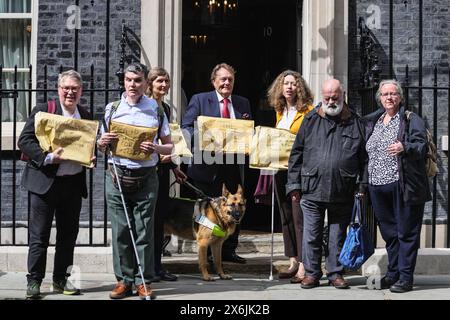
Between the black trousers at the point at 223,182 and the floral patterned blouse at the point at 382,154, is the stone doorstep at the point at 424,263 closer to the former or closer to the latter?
the floral patterned blouse at the point at 382,154

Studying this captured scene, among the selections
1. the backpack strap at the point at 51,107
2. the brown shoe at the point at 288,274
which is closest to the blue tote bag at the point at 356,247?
the brown shoe at the point at 288,274

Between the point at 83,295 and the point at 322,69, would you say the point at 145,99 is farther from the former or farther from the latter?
the point at 322,69

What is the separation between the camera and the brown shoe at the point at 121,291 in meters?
7.10

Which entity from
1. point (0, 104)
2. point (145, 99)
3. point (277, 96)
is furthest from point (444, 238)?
point (0, 104)

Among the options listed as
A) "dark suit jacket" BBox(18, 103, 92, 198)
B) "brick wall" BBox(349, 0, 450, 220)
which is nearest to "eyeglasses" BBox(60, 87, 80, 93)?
"dark suit jacket" BBox(18, 103, 92, 198)

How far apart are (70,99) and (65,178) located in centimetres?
65

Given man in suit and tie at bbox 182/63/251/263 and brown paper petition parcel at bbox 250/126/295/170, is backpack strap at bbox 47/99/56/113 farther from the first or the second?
brown paper petition parcel at bbox 250/126/295/170

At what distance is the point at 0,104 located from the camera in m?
9.59

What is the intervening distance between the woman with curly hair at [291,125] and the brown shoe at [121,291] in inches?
63.5

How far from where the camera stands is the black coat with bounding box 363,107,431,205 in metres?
7.33

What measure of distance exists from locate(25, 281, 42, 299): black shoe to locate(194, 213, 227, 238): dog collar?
1589 mm

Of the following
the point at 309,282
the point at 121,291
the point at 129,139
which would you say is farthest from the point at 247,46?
the point at 121,291

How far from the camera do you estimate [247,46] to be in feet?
38.9
